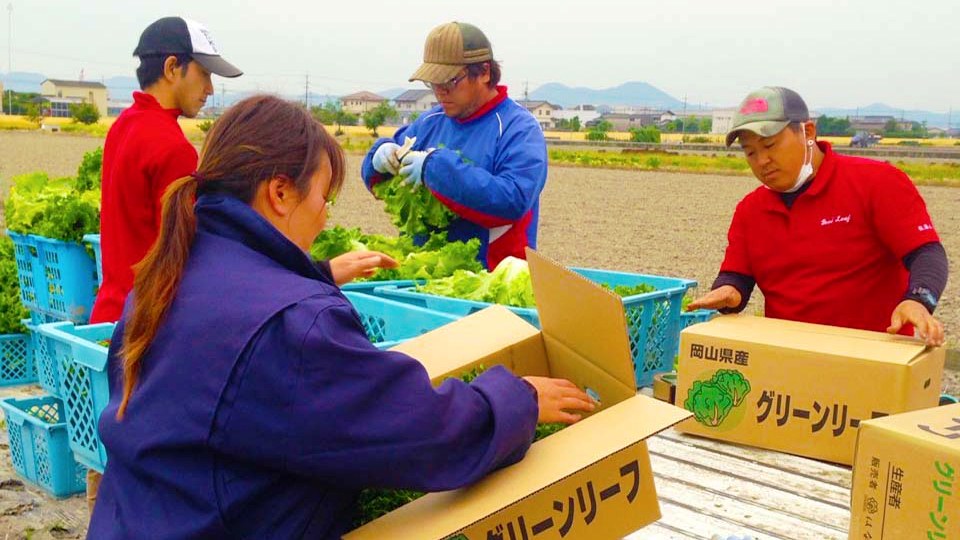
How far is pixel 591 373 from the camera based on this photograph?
95.0 inches

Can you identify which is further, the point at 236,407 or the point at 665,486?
the point at 665,486

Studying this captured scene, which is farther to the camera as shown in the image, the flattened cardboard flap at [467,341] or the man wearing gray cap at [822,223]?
the man wearing gray cap at [822,223]

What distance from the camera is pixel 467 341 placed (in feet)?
8.92

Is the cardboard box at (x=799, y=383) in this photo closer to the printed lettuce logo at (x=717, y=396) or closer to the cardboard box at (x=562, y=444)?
the printed lettuce logo at (x=717, y=396)

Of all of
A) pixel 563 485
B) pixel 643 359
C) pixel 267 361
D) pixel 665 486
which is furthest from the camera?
pixel 643 359

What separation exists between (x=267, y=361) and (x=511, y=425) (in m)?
0.51

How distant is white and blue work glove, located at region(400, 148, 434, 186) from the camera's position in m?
4.39

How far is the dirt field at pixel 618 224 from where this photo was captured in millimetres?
4211

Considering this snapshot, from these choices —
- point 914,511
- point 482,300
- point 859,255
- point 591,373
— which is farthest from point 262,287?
point 859,255

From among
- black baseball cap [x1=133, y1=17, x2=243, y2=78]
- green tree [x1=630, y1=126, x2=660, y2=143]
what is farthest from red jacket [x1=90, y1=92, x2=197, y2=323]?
green tree [x1=630, y1=126, x2=660, y2=143]

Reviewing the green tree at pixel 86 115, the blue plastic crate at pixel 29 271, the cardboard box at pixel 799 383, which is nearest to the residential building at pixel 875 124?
the green tree at pixel 86 115

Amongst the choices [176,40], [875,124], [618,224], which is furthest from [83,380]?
[875,124]

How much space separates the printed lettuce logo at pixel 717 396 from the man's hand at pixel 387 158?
6.66 feet

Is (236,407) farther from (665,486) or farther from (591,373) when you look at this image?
(665,486)
